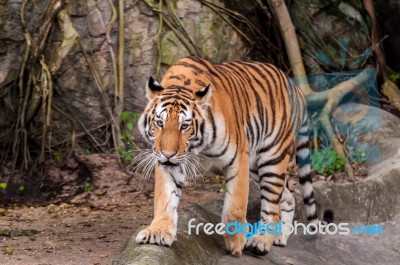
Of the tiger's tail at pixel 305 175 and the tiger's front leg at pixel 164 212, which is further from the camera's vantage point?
the tiger's tail at pixel 305 175

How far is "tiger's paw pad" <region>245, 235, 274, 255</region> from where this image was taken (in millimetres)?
5012

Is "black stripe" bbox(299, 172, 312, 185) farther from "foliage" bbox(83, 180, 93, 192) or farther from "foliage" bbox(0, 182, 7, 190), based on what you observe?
"foliage" bbox(0, 182, 7, 190)

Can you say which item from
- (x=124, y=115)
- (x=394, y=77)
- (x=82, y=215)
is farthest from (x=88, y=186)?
(x=394, y=77)

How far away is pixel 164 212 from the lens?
4512mm

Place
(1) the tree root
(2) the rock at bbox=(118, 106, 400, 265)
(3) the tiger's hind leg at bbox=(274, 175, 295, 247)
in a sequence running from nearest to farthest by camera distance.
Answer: (2) the rock at bbox=(118, 106, 400, 265) < (3) the tiger's hind leg at bbox=(274, 175, 295, 247) < (1) the tree root

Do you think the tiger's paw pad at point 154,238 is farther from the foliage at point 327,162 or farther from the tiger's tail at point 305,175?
the foliage at point 327,162

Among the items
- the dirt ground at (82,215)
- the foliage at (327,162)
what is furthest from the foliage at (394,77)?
the dirt ground at (82,215)

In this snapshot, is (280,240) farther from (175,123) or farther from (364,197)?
(175,123)

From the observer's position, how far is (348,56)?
9648mm

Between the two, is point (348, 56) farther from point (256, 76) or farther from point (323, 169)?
point (256, 76)

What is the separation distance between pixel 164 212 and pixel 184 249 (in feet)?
0.82

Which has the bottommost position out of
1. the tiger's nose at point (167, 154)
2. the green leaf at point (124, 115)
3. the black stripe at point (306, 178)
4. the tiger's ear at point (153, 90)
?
the black stripe at point (306, 178)

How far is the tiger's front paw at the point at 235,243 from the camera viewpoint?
475 cm

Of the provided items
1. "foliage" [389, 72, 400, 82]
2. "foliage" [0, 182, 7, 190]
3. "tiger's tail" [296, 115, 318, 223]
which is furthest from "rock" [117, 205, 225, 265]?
"foliage" [389, 72, 400, 82]
